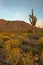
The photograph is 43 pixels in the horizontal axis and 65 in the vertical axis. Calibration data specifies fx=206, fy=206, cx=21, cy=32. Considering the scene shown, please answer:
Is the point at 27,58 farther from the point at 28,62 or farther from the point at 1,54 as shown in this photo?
the point at 1,54

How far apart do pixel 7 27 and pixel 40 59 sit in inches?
3538

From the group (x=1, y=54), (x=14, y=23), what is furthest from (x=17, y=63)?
(x=14, y=23)

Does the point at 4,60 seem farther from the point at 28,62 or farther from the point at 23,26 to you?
the point at 23,26

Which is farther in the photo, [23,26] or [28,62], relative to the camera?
[23,26]

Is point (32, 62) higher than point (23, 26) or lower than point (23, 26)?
higher

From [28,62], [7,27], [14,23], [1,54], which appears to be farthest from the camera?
[14,23]

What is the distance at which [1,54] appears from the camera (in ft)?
46.8

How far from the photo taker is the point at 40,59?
41.5 feet

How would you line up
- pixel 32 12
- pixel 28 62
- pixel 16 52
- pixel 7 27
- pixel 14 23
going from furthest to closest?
pixel 14 23 → pixel 7 27 → pixel 32 12 → pixel 16 52 → pixel 28 62

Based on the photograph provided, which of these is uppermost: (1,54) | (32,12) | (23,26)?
(32,12)

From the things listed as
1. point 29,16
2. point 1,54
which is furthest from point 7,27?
point 1,54

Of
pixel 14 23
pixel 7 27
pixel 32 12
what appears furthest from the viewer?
pixel 14 23

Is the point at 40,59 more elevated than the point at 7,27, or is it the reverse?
the point at 40,59

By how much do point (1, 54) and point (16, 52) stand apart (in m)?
2.45
